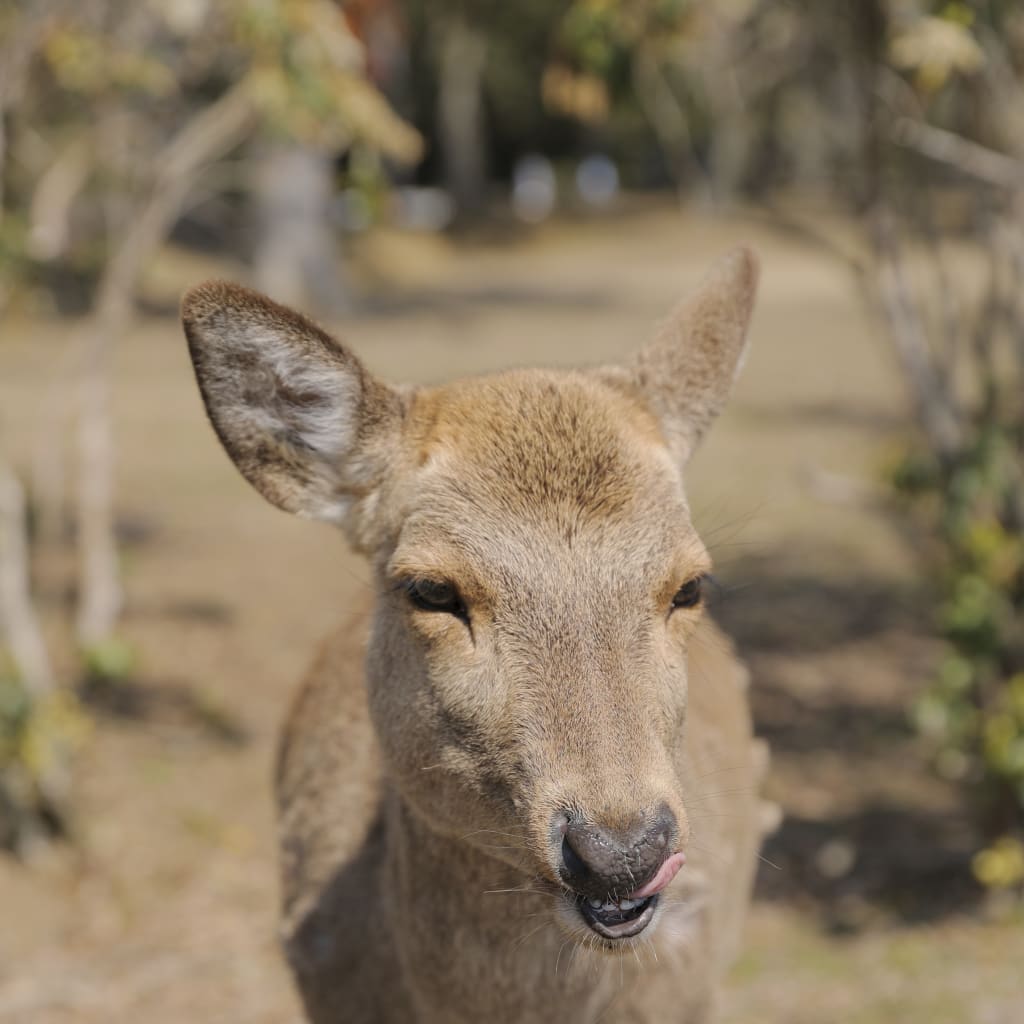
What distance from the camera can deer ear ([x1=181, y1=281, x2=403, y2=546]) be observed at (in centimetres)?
324

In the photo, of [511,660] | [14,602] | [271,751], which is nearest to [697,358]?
[511,660]

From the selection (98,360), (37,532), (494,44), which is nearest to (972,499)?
(98,360)

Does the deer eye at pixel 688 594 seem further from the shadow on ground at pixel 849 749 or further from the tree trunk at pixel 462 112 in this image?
the tree trunk at pixel 462 112

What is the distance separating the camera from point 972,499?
21.8 feet

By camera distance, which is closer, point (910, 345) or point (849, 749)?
point (910, 345)

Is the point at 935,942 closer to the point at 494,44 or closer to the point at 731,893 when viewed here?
the point at 731,893

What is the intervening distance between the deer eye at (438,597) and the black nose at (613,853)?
552 mm

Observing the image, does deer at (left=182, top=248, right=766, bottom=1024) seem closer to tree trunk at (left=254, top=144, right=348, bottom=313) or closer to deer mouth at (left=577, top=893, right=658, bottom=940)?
deer mouth at (left=577, top=893, right=658, bottom=940)

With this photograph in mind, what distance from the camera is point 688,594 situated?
10.5 feet

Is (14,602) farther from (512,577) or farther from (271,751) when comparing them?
(512,577)

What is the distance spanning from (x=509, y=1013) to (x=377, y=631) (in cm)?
97

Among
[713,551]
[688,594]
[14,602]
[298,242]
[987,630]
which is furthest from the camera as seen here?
[298,242]

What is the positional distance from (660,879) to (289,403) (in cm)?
146

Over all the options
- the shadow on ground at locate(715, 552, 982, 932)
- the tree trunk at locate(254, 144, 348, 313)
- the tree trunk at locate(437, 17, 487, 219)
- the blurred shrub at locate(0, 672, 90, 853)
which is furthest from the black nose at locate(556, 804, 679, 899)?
the tree trunk at locate(437, 17, 487, 219)
